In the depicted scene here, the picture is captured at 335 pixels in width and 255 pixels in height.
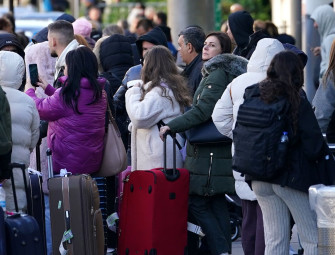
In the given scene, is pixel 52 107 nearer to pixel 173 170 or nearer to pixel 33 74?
pixel 33 74

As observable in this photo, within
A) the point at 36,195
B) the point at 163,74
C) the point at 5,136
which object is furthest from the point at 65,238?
the point at 163,74

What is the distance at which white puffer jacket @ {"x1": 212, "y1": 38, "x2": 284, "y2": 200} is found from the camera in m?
8.33

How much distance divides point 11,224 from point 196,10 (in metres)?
8.85

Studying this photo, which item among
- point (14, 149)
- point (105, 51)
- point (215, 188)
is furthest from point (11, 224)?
point (105, 51)

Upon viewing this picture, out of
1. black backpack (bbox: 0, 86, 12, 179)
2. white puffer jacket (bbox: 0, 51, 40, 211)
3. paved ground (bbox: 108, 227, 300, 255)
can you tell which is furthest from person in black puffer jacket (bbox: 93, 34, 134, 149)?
black backpack (bbox: 0, 86, 12, 179)

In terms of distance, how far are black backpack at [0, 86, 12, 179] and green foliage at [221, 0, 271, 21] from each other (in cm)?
2738

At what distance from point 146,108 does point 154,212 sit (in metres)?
0.85

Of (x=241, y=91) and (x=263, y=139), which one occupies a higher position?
(x=241, y=91)

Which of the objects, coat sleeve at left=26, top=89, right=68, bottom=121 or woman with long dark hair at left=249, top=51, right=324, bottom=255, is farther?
coat sleeve at left=26, top=89, right=68, bottom=121

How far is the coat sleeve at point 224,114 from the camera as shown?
8.57 metres

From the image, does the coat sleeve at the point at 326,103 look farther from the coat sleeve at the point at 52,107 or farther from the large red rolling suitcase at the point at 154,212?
the coat sleeve at the point at 52,107

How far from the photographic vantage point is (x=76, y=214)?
28.3 feet

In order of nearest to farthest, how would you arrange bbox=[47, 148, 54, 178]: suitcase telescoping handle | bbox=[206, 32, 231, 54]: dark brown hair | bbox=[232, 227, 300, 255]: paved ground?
bbox=[47, 148, 54, 178]: suitcase telescoping handle
bbox=[206, 32, 231, 54]: dark brown hair
bbox=[232, 227, 300, 255]: paved ground

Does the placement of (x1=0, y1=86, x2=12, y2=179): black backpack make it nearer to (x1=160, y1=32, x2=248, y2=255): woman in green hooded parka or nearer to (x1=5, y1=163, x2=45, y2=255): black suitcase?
(x1=5, y1=163, x2=45, y2=255): black suitcase
